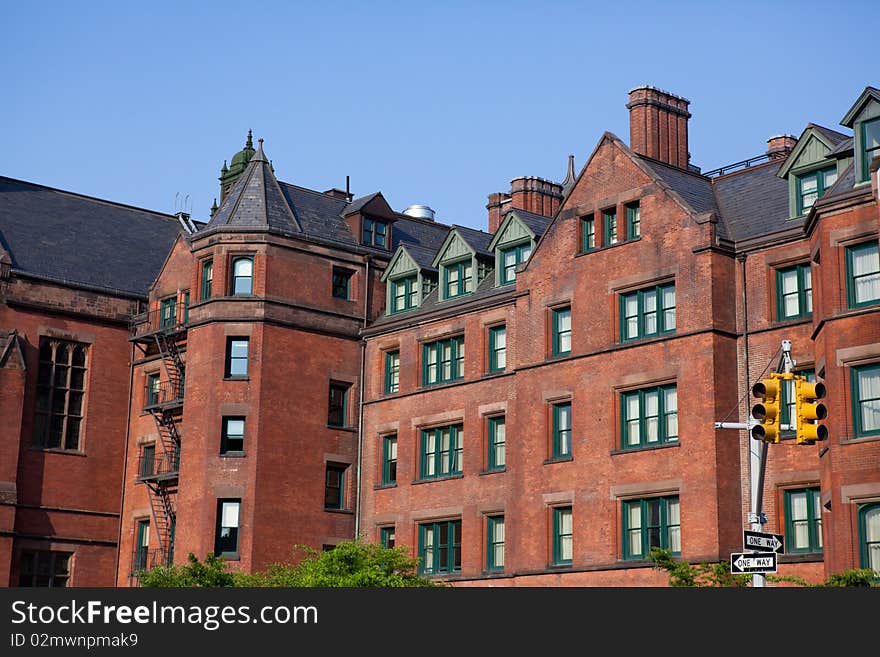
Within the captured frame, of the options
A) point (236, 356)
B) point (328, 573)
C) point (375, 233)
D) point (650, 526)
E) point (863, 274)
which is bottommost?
point (328, 573)

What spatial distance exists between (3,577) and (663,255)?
93.7 feet

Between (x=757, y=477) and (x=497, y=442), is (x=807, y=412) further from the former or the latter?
(x=497, y=442)

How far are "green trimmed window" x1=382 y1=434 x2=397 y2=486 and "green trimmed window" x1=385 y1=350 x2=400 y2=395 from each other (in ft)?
6.22

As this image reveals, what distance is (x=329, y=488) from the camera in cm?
5566

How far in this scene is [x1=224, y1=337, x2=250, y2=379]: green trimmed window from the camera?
55.0 meters

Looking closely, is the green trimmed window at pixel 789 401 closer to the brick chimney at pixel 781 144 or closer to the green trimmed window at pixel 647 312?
the green trimmed window at pixel 647 312

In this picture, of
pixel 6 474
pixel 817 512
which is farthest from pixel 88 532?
pixel 817 512

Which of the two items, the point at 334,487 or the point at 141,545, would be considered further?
the point at 141,545

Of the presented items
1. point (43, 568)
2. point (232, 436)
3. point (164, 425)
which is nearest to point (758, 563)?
point (232, 436)

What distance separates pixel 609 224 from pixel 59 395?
2534 centimetres

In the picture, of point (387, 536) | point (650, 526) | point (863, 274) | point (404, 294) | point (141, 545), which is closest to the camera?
point (863, 274)

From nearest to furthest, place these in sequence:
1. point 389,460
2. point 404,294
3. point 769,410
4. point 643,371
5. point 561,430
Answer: point 769,410 → point 643,371 → point 561,430 → point 389,460 → point 404,294

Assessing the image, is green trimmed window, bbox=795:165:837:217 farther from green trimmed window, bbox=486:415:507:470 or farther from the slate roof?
the slate roof

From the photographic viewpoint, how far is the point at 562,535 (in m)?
47.2
